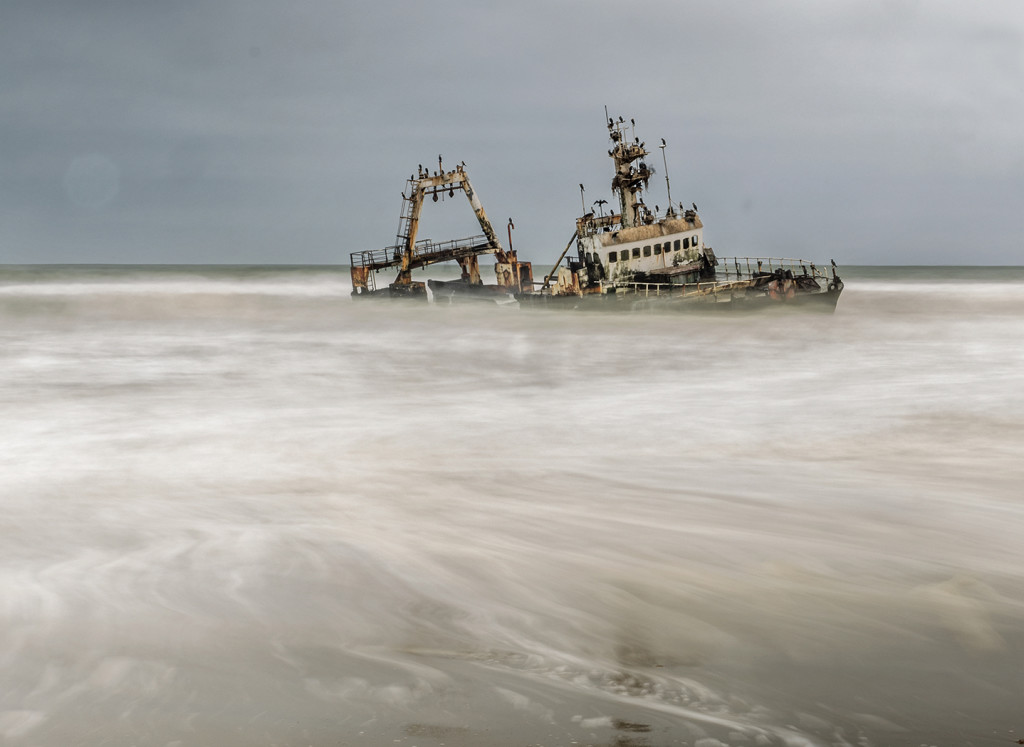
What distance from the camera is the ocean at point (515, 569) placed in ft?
12.7

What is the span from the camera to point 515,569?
6.01 metres

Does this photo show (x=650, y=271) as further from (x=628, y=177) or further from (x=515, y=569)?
(x=515, y=569)

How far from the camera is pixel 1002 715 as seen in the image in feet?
12.3

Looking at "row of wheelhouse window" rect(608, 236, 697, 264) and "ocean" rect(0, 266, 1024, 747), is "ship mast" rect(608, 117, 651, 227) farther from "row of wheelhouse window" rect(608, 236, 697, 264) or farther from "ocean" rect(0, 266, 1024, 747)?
"ocean" rect(0, 266, 1024, 747)

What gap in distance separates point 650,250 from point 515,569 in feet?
100

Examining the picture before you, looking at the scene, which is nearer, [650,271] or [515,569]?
[515,569]

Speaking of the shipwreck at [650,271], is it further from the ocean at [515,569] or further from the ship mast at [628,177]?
the ocean at [515,569]

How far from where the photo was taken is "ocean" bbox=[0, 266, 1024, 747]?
12.7 ft

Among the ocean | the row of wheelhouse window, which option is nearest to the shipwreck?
the row of wheelhouse window

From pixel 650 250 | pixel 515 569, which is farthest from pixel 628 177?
pixel 515 569

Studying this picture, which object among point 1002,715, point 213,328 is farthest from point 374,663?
point 213,328

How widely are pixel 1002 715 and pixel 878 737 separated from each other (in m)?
0.63

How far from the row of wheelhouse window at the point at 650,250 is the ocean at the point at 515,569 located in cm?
2031

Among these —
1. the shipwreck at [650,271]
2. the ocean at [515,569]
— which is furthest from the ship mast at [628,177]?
the ocean at [515,569]
